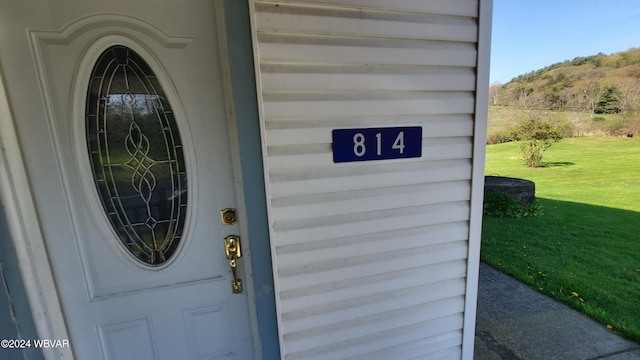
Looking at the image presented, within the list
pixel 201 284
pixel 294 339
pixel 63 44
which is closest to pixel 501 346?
pixel 294 339

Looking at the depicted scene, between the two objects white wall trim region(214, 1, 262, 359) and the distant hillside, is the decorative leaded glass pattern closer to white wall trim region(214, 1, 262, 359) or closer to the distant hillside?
white wall trim region(214, 1, 262, 359)

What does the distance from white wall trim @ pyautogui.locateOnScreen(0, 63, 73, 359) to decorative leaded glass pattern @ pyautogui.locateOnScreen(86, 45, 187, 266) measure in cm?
25

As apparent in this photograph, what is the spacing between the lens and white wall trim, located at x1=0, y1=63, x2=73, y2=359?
108 centimetres

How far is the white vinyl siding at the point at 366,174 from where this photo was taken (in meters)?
1.20

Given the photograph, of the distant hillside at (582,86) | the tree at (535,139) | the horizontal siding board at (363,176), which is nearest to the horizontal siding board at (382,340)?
the horizontal siding board at (363,176)

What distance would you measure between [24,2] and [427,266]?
2.20 metres

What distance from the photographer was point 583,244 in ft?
12.6

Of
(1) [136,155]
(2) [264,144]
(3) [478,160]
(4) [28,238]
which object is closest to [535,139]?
(3) [478,160]

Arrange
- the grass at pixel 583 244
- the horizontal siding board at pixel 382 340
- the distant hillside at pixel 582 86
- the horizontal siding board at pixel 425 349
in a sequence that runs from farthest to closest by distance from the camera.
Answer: the distant hillside at pixel 582 86
the grass at pixel 583 244
the horizontal siding board at pixel 425 349
the horizontal siding board at pixel 382 340

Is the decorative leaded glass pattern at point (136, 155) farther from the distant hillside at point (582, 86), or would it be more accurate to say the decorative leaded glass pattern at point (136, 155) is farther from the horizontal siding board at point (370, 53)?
the distant hillside at point (582, 86)

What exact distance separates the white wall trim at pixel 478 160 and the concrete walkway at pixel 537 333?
1.90 feet

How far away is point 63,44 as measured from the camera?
43.4 inches

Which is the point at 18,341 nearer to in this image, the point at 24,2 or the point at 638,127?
the point at 24,2

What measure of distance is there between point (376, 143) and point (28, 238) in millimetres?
1615
